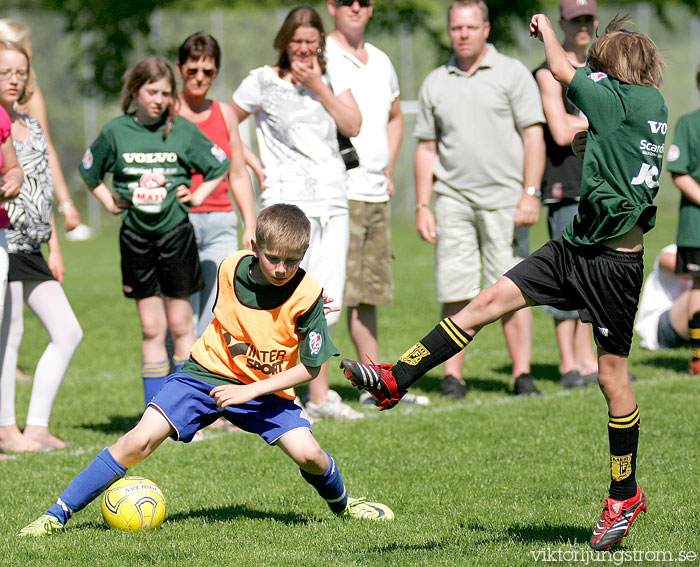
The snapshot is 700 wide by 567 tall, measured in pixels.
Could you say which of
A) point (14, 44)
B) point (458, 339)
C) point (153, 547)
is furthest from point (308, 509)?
point (14, 44)

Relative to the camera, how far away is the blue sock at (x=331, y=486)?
5.08 metres

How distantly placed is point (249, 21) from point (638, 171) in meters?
27.9

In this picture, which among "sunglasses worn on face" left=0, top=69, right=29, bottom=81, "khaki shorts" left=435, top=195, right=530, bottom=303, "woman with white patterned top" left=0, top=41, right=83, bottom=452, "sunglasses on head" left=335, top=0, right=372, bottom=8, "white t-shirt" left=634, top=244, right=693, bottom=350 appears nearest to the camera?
"sunglasses worn on face" left=0, top=69, right=29, bottom=81

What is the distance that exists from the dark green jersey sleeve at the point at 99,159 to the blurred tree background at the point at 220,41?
21.1 meters

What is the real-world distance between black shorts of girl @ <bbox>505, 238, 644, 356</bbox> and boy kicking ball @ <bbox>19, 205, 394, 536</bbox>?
999 mm

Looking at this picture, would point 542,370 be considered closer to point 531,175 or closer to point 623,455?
point 531,175

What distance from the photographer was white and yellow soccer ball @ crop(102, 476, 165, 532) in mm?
5062

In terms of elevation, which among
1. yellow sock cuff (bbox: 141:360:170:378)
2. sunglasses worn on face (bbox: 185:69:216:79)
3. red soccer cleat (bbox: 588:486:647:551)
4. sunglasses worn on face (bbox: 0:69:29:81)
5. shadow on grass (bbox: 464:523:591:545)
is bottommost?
shadow on grass (bbox: 464:523:591:545)

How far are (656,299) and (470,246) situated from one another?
319cm

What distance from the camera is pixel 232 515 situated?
17.6 feet

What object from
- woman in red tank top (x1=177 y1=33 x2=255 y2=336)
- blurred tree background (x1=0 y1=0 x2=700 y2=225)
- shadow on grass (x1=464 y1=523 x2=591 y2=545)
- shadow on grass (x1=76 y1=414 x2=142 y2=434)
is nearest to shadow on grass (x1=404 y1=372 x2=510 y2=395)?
woman in red tank top (x1=177 y1=33 x2=255 y2=336)

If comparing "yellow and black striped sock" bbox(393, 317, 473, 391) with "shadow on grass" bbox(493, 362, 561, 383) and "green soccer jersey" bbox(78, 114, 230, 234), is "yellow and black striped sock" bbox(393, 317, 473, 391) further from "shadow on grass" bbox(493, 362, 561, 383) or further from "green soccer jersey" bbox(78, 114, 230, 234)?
"shadow on grass" bbox(493, 362, 561, 383)

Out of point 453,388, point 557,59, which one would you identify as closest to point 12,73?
point 557,59

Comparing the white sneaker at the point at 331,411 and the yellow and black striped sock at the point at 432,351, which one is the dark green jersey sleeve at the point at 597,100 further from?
the white sneaker at the point at 331,411
